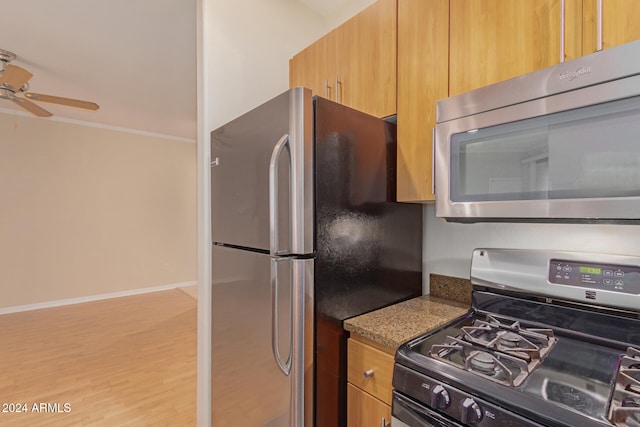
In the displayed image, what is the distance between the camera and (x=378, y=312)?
1.26 m

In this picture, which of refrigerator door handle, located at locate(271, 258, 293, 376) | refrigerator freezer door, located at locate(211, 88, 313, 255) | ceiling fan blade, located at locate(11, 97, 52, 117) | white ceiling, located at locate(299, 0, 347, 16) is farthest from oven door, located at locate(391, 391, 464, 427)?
ceiling fan blade, located at locate(11, 97, 52, 117)

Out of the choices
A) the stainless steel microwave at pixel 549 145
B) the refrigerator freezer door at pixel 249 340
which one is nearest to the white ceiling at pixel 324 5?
the stainless steel microwave at pixel 549 145

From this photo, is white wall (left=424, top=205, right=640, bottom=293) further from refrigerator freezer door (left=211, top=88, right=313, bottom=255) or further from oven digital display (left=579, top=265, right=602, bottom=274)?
refrigerator freezer door (left=211, top=88, right=313, bottom=255)

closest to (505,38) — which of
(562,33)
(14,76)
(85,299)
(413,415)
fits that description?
(562,33)

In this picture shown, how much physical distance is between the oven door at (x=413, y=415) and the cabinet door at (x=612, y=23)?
1.05 meters

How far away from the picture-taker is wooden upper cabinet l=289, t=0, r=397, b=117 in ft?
4.29

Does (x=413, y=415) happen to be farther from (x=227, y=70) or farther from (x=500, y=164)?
(x=227, y=70)

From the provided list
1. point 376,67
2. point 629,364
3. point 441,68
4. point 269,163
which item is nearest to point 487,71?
point 441,68

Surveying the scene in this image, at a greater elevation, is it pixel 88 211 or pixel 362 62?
pixel 362 62

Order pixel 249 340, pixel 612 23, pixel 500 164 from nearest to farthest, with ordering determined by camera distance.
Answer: pixel 612 23 < pixel 500 164 < pixel 249 340

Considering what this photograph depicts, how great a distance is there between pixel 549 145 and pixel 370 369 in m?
0.91

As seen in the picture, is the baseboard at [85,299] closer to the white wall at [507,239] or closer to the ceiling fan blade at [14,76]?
the ceiling fan blade at [14,76]

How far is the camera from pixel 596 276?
980 mm

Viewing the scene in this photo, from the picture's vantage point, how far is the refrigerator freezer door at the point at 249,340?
1.08 m
